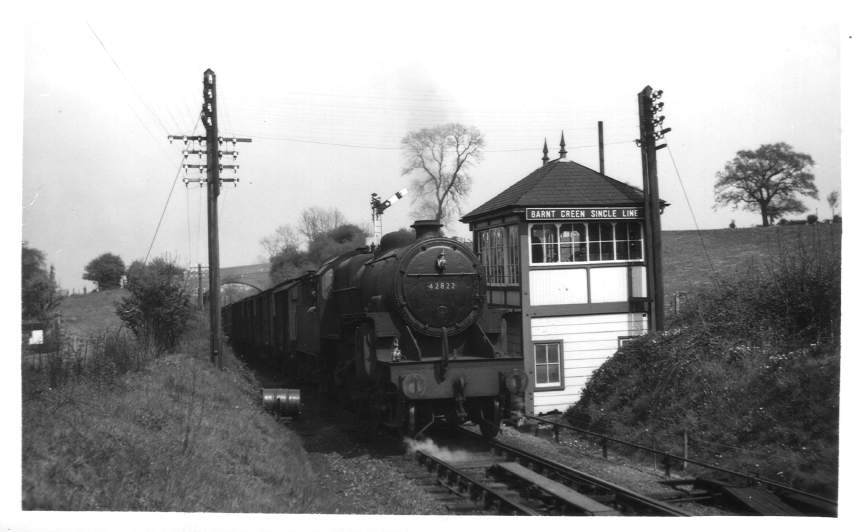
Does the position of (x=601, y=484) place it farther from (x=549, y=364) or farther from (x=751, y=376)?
(x=549, y=364)

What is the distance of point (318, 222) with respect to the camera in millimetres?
35000

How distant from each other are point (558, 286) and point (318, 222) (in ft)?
77.1

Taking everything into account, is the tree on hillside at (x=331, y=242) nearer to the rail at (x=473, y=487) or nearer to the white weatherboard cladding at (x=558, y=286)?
the white weatherboard cladding at (x=558, y=286)

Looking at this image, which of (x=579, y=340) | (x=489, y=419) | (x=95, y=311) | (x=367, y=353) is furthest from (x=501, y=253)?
(x=95, y=311)

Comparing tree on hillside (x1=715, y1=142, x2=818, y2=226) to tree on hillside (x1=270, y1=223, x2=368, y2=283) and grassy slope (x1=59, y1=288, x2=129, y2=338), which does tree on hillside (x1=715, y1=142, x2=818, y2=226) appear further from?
tree on hillside (x1=270, y1=223, x2=368, y2=283)

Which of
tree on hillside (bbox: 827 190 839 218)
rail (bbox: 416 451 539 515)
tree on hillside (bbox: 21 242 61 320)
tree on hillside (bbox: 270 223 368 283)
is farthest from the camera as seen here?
tree on hillside (bbox: 270 223 368 283)

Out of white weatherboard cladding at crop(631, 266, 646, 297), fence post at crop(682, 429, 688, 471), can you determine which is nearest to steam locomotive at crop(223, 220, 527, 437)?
fence post at crop(682, 429, 688, 471)

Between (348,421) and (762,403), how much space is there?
6.82 metres

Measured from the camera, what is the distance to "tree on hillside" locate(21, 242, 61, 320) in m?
7.60

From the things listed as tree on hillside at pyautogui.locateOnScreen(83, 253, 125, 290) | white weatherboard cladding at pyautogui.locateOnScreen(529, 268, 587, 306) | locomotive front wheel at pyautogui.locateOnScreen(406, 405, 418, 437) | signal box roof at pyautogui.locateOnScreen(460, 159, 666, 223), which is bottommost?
A: locomotive front wheel at pyautogui.locateOnScreen(406, 405, 418, 437)

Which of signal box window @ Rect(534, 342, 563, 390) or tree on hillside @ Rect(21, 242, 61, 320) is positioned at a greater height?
tree on hillside @ Rect(21, 242, 61, 320)

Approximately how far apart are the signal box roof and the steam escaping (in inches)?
203

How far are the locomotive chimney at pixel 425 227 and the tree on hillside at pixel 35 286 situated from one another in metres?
4.96

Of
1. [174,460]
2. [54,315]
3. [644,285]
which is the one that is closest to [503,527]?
[174,460]
